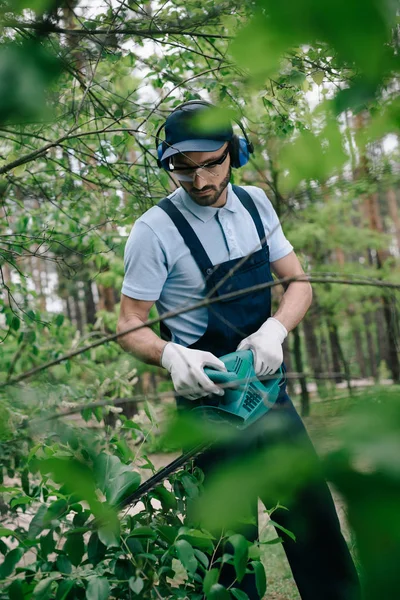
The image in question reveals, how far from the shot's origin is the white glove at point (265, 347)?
2119mm

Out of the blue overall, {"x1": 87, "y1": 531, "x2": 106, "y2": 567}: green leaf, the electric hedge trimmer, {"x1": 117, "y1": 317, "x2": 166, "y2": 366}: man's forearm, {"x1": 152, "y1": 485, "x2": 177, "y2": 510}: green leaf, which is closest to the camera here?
{"x1": 87, "y1": 531, "x2": 106, "y2": 567}: green leaf

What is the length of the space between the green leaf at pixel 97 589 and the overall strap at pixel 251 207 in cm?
152

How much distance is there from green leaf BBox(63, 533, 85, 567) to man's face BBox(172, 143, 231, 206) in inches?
55.1

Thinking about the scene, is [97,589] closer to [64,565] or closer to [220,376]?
[64,565]

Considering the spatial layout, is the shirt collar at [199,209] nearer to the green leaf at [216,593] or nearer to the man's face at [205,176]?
the man's face at [205,176]

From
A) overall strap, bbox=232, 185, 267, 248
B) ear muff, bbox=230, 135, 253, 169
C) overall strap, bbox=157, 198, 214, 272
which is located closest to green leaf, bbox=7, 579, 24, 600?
overall strap, bbox=157, 198, 214, 272

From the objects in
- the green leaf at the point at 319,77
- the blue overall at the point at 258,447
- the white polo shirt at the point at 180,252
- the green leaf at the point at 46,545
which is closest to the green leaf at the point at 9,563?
the green leaf at the point at 46,545

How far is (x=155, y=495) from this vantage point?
1.70 m

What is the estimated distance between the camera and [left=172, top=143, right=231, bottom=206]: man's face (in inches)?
87.6

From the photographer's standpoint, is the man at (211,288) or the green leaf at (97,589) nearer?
the green leaf at (97,589)

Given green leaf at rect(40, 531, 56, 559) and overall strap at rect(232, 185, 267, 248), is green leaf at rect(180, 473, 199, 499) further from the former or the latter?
overall strap at rect(232, 185, 267, 248)

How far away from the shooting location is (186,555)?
4.36 feet

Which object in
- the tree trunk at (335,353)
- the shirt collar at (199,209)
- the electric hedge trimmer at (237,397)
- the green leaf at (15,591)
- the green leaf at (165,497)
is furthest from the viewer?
the shirt collar at (199,209)

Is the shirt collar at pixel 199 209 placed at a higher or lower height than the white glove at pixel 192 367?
higher
